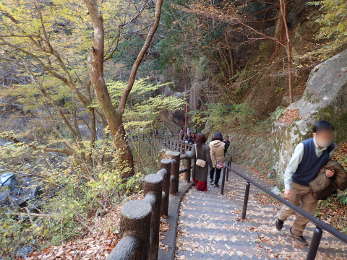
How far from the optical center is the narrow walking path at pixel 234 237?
2.72m

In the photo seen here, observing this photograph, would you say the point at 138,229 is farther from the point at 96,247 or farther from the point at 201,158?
the point at 201,158

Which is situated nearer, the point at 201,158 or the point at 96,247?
the point at 96,247

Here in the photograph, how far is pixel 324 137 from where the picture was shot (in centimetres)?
254

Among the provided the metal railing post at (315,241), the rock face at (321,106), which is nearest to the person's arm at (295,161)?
the metal railing post at (315,241)

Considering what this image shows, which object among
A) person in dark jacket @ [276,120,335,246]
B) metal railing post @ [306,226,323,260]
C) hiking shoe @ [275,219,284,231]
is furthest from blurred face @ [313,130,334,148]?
hiking shoe @ [275,219,284,231]

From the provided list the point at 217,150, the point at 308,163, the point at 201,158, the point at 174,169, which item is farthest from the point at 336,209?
the point at 174,169

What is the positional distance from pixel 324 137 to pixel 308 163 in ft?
1.28

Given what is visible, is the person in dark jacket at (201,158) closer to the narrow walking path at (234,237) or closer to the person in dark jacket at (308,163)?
the narrow walking path at (234,237)

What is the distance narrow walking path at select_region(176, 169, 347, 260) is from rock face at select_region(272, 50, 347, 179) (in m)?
2.59

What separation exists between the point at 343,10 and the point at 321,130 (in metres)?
2.98

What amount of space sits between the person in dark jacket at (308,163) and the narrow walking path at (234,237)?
1.16 feet

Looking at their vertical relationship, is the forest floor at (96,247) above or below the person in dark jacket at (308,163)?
below

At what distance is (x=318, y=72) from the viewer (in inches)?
244

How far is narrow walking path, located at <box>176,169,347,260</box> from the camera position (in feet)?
8.93
